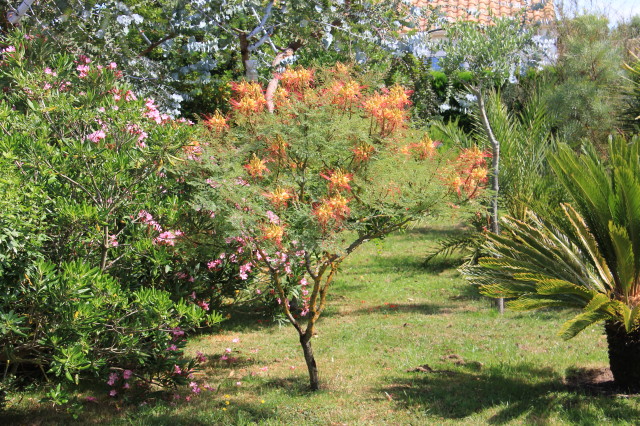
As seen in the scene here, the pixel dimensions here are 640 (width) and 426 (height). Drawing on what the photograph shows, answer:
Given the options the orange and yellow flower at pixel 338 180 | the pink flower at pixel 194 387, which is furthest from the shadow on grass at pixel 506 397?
the orange and yellow flower at pixel 338 180

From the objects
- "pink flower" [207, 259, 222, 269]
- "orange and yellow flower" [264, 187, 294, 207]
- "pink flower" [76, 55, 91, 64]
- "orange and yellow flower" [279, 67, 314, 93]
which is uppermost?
"pink flower" [76, 55, 91, 64]

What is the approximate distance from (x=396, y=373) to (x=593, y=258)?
1.94m

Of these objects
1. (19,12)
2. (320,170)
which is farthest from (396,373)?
(19,12)

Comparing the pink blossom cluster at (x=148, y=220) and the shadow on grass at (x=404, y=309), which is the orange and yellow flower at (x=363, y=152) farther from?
the shadow on grass at (x=404, y=309)

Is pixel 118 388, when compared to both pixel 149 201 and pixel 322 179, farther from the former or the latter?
pixel 322 179

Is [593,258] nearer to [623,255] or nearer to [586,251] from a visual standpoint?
[586,251]

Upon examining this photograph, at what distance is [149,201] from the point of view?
435cm

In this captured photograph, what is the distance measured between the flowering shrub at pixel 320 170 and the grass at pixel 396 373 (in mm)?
714

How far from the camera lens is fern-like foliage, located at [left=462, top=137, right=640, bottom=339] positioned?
465 centimetres

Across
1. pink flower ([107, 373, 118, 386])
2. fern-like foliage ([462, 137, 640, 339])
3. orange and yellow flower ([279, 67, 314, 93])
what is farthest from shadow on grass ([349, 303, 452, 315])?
orange and yellow flower ([279, 67, 314, 93])

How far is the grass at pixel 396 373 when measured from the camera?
4715 millimetres

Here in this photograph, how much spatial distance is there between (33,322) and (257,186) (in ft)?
5.53

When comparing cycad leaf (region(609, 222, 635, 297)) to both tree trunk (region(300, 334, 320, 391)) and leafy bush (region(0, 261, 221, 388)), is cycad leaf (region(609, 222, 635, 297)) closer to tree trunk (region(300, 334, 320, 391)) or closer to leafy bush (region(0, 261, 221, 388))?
tree trunk (region(300, 334, 320, 391))

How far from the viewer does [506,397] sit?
16.4 ft
